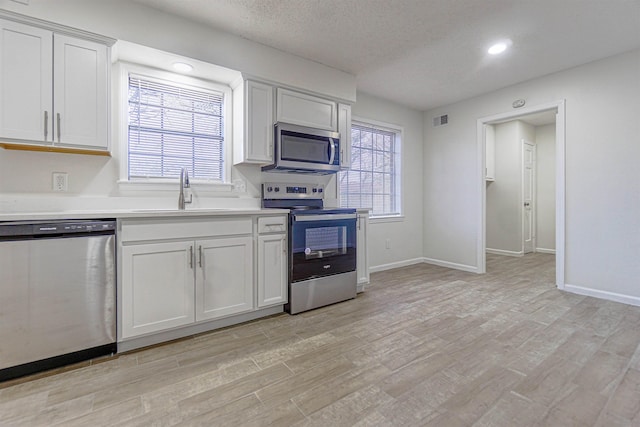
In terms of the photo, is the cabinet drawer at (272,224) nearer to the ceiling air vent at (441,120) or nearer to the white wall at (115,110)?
the white wall at (115,110)

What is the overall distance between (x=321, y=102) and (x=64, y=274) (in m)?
2.72

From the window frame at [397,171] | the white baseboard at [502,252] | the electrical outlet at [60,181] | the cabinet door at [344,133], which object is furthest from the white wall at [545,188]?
the electrical outlet at [60,181]

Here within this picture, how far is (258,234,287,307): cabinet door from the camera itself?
2666 millimetres

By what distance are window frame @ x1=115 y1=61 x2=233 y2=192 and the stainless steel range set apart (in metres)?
0.50

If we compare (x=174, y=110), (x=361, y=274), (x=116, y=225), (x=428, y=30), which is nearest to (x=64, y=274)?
(x=116, y=225)

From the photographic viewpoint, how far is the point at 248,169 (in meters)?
3.18

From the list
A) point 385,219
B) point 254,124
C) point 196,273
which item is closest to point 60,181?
point 196,273

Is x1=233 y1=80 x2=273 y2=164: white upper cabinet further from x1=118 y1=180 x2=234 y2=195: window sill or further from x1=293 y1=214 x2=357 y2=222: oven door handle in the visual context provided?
x1=293 y1=214 x2=357 y2=222: oven door handle

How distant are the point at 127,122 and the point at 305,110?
5.45ft

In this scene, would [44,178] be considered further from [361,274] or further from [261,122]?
[361,274]

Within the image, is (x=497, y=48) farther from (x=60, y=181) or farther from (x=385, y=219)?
(x=60, y=181)

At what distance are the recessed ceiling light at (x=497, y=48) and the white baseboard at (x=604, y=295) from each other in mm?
2759

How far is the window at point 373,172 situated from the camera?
4.32 metres

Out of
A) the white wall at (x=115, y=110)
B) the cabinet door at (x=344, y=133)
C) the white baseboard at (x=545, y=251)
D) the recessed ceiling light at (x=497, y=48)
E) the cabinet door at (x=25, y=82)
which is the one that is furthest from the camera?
the white baseboard at (x=545, y=251)
